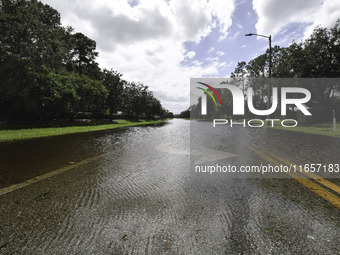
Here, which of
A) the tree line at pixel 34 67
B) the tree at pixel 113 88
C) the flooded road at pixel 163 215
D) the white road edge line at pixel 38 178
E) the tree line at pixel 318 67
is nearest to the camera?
the flooded road at pixel 163 215

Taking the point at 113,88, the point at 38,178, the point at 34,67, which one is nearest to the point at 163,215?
the point at 38,178

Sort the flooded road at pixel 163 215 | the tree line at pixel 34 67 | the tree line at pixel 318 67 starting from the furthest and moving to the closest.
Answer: the tree line at pixel 318 67, the tree line at pixel 34 67, the flooded road at pixel 163 215

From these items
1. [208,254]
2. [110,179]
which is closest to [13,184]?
[110,179]

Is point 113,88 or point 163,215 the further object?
point 113,88

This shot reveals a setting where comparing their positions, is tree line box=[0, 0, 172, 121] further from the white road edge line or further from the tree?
the white road edge line

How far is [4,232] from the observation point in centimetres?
171

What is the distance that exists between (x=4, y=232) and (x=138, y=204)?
135 centimetres

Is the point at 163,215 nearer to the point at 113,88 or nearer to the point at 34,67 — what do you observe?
the point at 34,67

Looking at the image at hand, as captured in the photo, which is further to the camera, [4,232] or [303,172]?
[303,172]

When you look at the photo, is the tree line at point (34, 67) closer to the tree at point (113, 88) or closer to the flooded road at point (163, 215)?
the tree at point (113, 88)

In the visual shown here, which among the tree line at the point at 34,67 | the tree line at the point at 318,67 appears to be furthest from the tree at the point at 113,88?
the tree line at the point at 318,67

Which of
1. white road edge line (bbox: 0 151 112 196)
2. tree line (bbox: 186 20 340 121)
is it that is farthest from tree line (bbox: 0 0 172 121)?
tree line (bbox: 186 20 340 121)

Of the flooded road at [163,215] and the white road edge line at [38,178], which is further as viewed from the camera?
the white road edge line at [38,178]

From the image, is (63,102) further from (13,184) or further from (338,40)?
(338,40)
